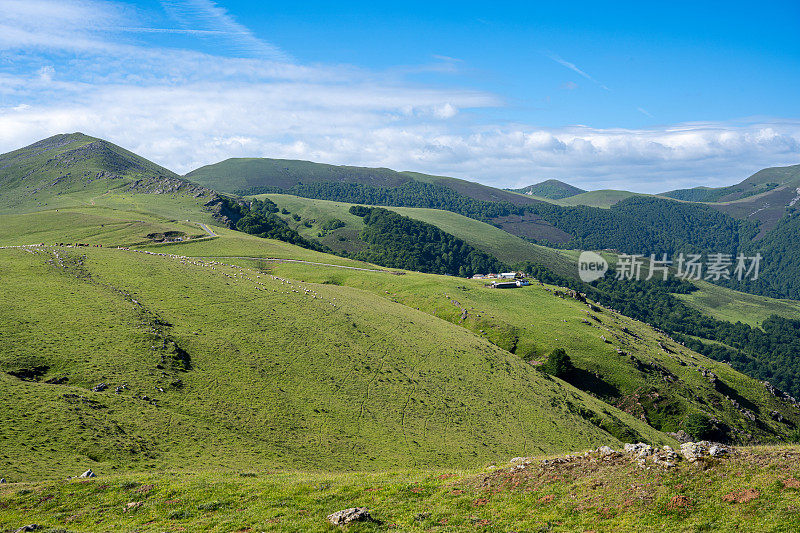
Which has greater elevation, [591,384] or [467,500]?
[467,500]

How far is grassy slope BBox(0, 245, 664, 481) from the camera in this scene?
134ft

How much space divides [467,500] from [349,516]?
21.3 ft

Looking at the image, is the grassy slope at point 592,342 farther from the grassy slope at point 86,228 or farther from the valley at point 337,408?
the grassy slope at point 86,228

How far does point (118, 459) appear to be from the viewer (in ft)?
121

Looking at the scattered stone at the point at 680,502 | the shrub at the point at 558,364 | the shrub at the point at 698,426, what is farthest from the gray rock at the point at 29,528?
the shrub at the point at 698,426

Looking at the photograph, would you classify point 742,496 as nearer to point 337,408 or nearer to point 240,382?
point 337,408

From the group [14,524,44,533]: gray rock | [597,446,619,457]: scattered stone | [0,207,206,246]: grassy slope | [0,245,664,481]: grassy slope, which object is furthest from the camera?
[0,207,206,246]: grassy slope

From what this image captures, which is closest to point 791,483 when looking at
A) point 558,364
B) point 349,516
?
point 349,516

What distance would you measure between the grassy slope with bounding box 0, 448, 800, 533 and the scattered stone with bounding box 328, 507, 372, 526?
41cm

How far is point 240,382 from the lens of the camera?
187 ft

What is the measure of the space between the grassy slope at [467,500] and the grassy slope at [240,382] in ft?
27.9

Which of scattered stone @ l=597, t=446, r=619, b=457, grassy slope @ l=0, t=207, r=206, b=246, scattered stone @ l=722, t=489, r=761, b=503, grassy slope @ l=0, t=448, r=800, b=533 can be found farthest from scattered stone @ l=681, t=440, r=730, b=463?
grassy slope @ l=0, t=207, r=206, b=246

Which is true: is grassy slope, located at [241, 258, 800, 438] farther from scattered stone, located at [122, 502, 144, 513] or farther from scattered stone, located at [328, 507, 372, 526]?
scattered stone, located at [122, 502, 144, 513]

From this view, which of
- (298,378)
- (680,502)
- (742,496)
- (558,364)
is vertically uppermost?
(742,496)
